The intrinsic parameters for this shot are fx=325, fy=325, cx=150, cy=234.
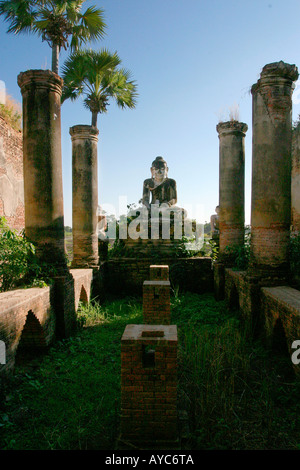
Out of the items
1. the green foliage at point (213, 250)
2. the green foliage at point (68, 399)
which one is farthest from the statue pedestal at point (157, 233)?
the green foliage at point (68, 399)

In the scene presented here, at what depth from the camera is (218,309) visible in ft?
23.5

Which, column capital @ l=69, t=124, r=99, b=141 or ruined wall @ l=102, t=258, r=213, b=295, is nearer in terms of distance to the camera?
column capital @ l=69, t=124, r=99, b=141

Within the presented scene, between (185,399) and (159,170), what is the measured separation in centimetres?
940

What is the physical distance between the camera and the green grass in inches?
112

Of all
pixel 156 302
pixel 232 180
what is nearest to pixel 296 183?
pixel 232 180

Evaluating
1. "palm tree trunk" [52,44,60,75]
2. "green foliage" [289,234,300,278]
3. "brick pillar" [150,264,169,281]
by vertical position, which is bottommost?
"brick pillar" [150,264,169,281]

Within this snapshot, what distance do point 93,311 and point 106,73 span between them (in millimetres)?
10255

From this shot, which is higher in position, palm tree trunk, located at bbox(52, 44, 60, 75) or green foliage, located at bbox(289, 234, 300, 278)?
palm tree trunk, located at bbox(52, 44, 60, 75)

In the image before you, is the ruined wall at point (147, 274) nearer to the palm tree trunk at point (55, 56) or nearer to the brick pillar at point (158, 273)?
the brick pillar at point (158, 273)

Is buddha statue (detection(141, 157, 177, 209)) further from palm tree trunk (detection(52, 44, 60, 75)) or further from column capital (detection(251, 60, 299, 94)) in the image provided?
column capital (detection(251, 60, 299, 94))

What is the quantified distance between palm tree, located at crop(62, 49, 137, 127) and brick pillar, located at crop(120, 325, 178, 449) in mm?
12559

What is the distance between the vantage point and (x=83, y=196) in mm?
8555

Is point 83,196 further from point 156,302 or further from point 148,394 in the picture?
point 148,394

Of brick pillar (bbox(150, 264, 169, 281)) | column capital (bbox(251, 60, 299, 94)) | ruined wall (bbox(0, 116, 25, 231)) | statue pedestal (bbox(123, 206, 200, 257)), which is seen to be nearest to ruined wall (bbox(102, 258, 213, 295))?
statue pedestal (bbox(123, 206, 200, 257))
